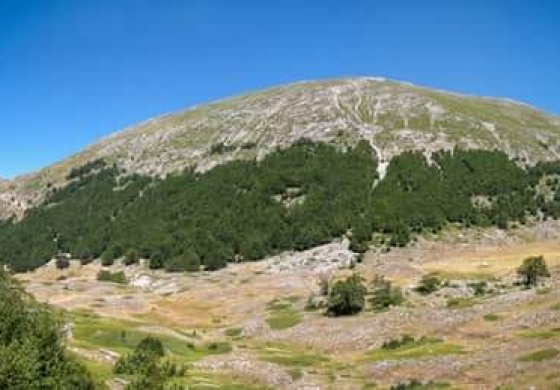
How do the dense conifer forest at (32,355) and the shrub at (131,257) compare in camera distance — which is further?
the shrub at (131,257)

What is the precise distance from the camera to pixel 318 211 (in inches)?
6939

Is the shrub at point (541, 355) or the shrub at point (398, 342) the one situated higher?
the shrub at point (541, 355)

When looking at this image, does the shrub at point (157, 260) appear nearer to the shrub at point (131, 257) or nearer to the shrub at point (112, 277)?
the shrub at point (131, 257)

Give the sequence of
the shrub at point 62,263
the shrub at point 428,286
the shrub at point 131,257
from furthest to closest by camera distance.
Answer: the shrub at point 62,263 → the shrub at point 131,257 → the shrub at point 428,286

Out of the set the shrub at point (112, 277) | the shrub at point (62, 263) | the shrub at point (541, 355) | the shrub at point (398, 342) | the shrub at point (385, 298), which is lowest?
the shrub at point (398, 342)

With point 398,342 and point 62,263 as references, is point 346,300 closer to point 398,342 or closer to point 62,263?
point 398,342

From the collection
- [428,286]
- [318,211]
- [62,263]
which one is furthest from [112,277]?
[428,286]

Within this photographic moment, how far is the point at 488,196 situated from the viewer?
A: 183750mm

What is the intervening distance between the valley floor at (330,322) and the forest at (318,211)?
8.04 m

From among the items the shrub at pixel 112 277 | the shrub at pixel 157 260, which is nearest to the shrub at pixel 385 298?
the shrub at pixel 112 277

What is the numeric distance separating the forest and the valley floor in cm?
804

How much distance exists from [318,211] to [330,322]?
8254 cm

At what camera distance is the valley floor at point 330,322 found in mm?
63969

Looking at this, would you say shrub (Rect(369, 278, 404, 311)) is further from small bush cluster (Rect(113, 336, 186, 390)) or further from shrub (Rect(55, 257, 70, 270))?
shrub (Rect(55, 257, 70, 270))
